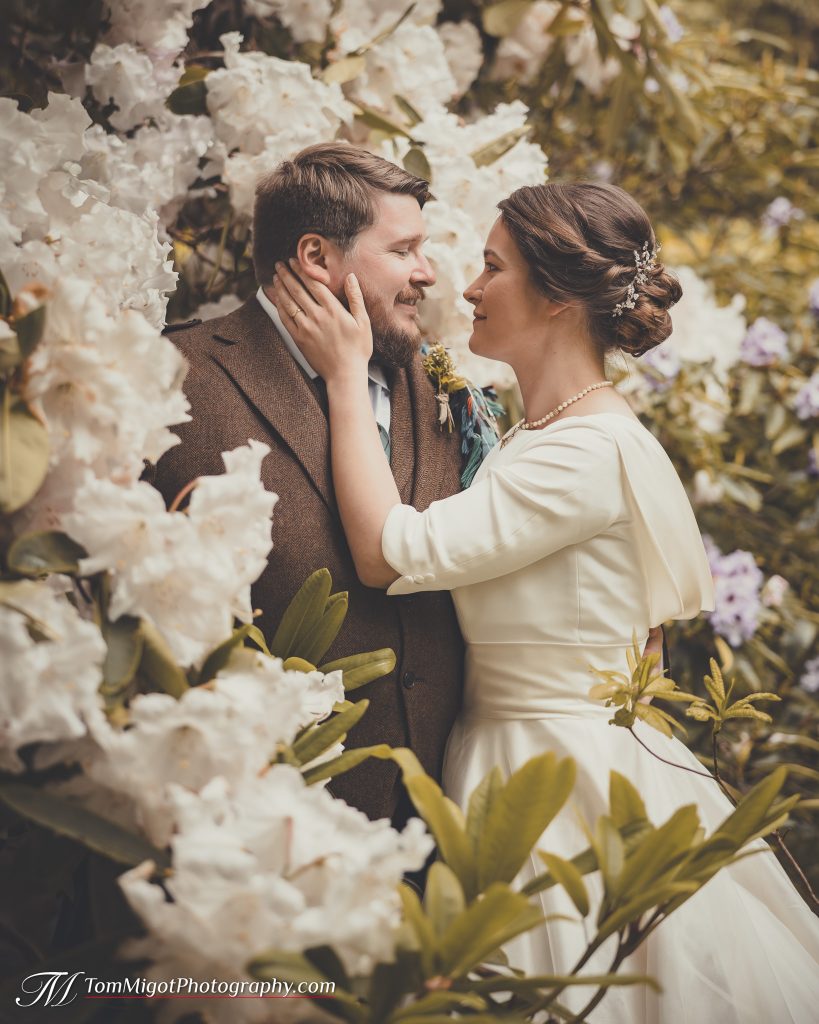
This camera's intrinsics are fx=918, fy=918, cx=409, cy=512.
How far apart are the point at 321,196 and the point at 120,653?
3.42 feet

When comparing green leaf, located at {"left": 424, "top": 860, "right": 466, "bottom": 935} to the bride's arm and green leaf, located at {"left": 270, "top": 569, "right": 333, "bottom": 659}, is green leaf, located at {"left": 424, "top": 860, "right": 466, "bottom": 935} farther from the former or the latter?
the bride's arm

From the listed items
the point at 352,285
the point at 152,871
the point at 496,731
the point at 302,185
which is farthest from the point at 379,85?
the point at 152,871

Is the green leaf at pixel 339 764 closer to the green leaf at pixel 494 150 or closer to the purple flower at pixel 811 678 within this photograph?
the green leaf at pixel 494 150

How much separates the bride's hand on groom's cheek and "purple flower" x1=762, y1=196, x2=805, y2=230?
7.38 feet

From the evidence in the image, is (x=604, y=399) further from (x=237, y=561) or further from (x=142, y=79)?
(x=142, y=79)

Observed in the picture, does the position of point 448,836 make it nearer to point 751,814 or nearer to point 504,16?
point 751,814

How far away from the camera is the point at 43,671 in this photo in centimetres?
80

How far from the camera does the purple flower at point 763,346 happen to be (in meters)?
2.83

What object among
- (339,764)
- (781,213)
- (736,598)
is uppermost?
(339,764)

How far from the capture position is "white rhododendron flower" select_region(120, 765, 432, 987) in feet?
2.47

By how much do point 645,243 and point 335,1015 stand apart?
136 cm

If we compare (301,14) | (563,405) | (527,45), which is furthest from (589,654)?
(527,45)


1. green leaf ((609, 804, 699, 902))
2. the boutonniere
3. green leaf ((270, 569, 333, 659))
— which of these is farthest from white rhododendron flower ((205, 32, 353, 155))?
green leaf ((609, 804, 699, 902))

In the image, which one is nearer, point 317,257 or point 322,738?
point 322,738
